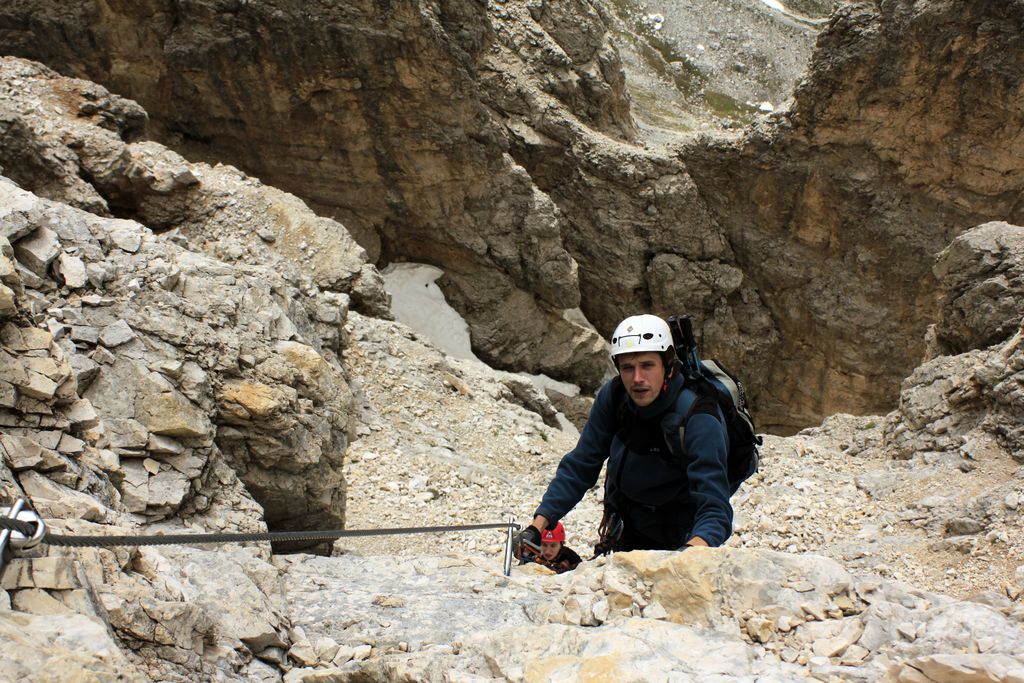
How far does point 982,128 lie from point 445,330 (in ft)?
60.6

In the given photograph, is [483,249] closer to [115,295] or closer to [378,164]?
[378,164]

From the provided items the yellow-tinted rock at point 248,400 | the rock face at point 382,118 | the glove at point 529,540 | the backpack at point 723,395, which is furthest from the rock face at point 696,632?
the rock face at point 382,118

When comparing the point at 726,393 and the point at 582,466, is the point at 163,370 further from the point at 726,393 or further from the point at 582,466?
the point at 726,393

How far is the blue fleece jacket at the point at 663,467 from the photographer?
4656mm

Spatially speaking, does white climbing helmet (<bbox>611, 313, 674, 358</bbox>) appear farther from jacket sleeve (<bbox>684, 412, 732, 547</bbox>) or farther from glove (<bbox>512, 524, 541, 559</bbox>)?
glove (<bbox>512, 524, 541, 559</bbox>)

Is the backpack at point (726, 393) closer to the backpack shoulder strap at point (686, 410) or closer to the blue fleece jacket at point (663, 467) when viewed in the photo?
the backpack shoulder strap at point (686, 410)

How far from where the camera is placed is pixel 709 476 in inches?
183

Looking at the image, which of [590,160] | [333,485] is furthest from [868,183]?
[333,485]

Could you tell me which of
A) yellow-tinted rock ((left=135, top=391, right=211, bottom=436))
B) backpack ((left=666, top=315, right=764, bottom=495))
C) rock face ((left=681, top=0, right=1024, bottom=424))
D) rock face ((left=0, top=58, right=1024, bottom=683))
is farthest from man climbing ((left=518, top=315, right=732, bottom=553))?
rock face ((left=681, top=0, right=1024, bottom=424))

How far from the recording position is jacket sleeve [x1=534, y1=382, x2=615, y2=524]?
5.50 m

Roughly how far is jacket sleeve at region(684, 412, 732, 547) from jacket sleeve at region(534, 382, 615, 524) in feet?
2.66

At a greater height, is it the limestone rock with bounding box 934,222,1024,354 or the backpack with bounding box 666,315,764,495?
the limestone rock with bounding box 934,222,1024,354

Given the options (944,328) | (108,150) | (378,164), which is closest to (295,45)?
(378,164)

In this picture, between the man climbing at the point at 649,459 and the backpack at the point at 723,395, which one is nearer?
the man climbing at the point at 649,459
